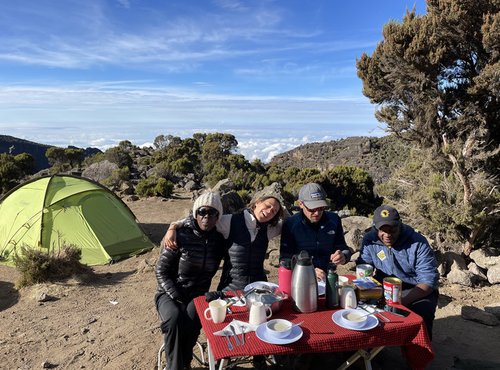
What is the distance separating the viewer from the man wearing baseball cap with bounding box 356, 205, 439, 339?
3154mm

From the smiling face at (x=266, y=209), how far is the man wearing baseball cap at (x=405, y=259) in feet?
2.87

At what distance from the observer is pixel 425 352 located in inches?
96.9

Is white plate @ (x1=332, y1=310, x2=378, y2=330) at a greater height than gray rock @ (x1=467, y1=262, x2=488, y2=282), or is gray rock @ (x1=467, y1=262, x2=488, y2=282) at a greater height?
white plate @ (x1=332, y1=310, x2=378, y2=330)

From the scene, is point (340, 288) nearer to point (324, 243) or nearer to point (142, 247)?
point (324, 243)

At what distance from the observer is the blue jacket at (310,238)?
3455 mm

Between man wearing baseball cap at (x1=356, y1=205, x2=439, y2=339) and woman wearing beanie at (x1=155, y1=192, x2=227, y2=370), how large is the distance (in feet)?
4.61

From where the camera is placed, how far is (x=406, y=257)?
3.37 metres

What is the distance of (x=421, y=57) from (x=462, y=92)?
1.70m

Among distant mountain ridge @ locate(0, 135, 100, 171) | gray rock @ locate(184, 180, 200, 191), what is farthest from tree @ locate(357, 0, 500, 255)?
distant mountain ridge @ locate(0, 135, 100, 171)

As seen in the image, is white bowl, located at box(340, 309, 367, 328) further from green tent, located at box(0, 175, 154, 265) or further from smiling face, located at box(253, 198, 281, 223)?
green tent, located at box(0, 175, 154, 265)

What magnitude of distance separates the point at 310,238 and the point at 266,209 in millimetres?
532

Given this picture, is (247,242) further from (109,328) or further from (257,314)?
(109,328)

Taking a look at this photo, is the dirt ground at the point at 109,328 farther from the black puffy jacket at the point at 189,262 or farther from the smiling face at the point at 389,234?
the smiling face at the point at 389,234

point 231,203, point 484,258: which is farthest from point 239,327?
point 484,258
